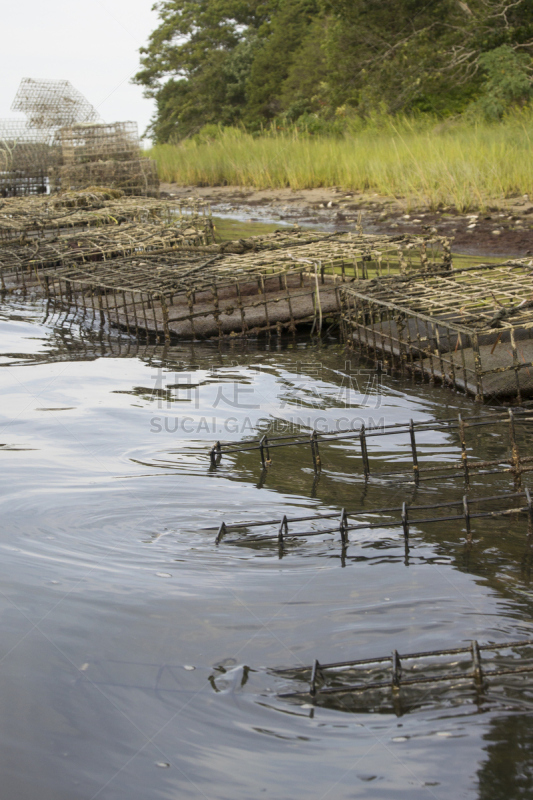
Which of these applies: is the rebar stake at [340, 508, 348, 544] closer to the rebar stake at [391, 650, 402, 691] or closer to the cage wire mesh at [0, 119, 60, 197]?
Answer: the rebar stake at [391, 650, 402, 691]

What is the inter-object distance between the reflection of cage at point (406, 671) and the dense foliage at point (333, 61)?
777 inches

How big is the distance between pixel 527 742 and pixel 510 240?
1186cm

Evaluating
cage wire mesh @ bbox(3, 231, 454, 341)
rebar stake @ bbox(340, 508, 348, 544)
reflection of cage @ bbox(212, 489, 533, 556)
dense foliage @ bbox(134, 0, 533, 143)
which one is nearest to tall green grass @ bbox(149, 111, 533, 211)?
dense foliage @ bbox(134, 0, 533, 143)

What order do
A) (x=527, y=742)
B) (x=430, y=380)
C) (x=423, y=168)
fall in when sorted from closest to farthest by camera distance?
(x=527, y=742), (x=430, y=380), (x=423, y=168)

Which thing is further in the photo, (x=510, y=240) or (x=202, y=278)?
(x=510, y=240)

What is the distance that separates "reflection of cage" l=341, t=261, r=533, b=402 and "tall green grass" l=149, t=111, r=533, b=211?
7.85 m

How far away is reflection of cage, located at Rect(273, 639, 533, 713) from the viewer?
2.81 m

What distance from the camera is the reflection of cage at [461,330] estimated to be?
6.18m

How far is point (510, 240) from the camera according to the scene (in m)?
13.4

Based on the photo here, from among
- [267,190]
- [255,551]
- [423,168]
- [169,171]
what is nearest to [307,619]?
[255,551]

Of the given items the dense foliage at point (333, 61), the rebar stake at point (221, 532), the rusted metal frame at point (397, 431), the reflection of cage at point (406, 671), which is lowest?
the reflection of cage at point (406, 671)

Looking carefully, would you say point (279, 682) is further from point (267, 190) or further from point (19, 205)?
point (267, 190)

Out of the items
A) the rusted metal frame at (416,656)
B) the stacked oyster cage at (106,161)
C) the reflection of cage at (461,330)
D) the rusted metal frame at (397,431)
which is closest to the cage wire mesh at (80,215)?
the stacked oyster cage at (106,161)

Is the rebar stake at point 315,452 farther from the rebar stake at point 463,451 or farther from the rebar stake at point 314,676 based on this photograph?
the rebar stake at point 314,676
